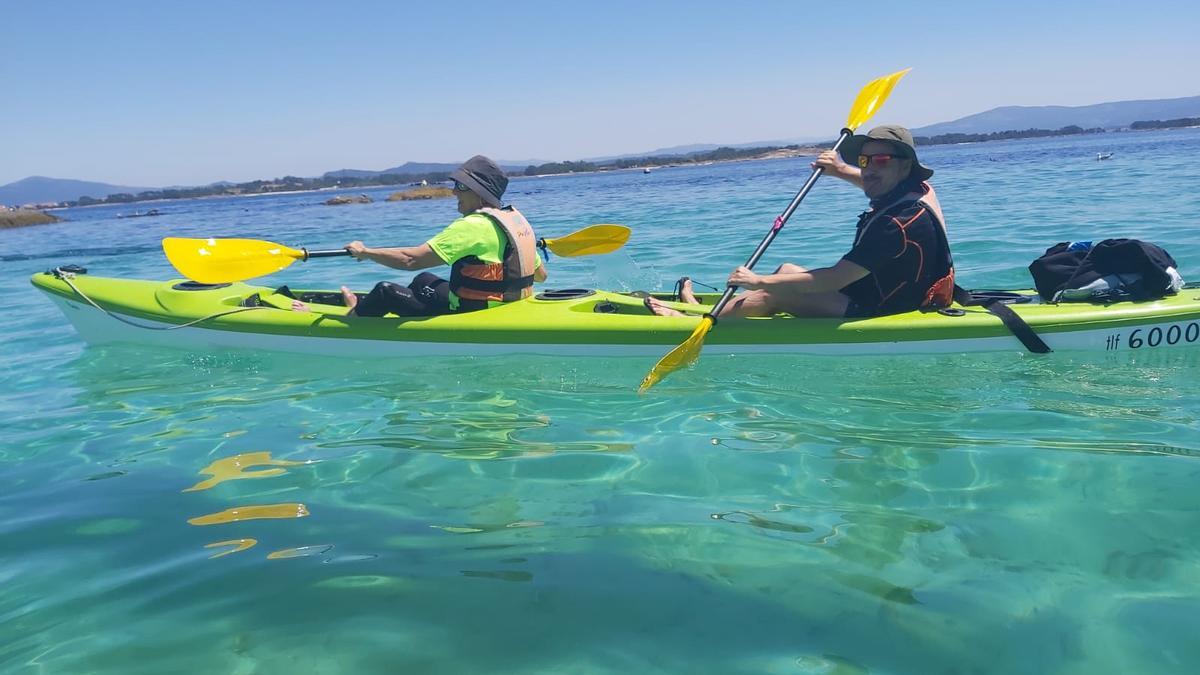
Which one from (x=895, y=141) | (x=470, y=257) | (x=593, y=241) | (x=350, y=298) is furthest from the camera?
(x=593, y=241)

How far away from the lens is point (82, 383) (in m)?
6.24

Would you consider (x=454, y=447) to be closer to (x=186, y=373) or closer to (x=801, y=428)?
(x=801, y=428)

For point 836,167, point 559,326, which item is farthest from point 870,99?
point 559,326

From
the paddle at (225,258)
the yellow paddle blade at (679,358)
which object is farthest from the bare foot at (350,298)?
the yellow paddle blade at (679,358)

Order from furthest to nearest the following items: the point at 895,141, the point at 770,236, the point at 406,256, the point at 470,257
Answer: the point at 470,257 → the point at 770,236 → the point at 406,256 → the point at 895,141

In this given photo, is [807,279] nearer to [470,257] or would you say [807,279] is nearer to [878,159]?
[878,159]

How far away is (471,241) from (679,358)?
1756 millimetres

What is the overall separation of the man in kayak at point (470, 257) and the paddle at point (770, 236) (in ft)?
4.71

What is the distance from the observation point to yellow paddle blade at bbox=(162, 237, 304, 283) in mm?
6277

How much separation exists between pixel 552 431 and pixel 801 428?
133cm

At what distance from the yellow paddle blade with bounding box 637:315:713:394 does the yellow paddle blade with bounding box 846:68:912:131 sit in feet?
7.85

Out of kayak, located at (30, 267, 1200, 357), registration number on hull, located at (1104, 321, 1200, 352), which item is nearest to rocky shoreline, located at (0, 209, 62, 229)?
kayak, located at (30, 267, 1200, 357)

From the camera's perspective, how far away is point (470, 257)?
231 inches

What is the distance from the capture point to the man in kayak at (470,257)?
5.66m
